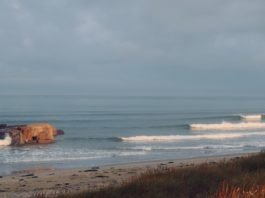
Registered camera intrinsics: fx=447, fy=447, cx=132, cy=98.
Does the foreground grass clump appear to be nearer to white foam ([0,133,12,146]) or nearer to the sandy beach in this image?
the sandy beach

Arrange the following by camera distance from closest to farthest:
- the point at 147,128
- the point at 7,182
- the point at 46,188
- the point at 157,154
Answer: the point at 46,188
the point at 7,182
the point at 157,154
the point at 147,128

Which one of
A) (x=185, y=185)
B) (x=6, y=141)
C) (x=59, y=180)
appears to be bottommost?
(x=59, y=180)

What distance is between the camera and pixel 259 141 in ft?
108

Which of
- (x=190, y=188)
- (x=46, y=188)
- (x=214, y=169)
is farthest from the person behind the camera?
(x=46, y=188)

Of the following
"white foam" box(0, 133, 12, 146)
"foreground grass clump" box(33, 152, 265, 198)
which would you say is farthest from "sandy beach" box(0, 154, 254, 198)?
"white foam" box(0, 133, 12, 146)

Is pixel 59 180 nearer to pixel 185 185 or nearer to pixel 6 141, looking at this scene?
pixel 185 185

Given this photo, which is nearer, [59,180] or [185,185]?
[185,185]

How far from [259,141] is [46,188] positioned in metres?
22.2

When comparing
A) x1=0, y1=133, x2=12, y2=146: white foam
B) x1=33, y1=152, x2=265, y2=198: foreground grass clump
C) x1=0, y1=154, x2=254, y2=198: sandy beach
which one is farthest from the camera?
x1=0, y1=133, x2=12, y2=146: white foam

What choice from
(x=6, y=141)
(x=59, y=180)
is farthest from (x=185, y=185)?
(x=6, y=141)

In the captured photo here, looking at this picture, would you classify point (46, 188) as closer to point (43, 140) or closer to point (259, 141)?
point (43, 140)

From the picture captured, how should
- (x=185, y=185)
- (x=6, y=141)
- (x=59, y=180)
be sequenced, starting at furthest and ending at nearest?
1. (x=6, y=141)
2. (x=59, y=180)
3. (x=185, y=185)

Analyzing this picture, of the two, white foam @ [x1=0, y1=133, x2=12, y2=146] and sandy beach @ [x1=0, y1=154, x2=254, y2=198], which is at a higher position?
white foam @ [x1=0, y1=133, x2=12, y2=146]

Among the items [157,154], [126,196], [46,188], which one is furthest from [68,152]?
[126,196]
